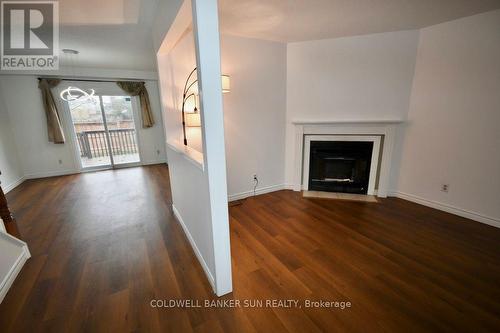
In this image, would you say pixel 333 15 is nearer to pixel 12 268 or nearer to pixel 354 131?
pixel 354 131

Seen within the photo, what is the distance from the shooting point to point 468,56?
238cm

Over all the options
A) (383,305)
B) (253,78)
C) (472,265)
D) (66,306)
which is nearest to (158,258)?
(66,306)

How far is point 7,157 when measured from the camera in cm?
412

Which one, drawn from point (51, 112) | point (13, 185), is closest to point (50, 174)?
point (13, 185)

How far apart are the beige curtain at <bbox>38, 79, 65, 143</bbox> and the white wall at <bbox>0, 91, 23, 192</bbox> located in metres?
0.62

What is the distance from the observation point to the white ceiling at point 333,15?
2.03 m

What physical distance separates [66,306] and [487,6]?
4.62m

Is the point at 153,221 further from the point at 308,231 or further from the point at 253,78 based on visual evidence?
the point at 253,78

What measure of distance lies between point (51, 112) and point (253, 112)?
15.6ft

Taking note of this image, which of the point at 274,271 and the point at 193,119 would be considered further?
the point at 193,119

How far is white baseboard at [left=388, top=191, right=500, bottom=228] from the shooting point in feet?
7.91

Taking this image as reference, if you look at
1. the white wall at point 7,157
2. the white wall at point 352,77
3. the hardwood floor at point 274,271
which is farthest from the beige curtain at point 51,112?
the white wall at point 352,77
